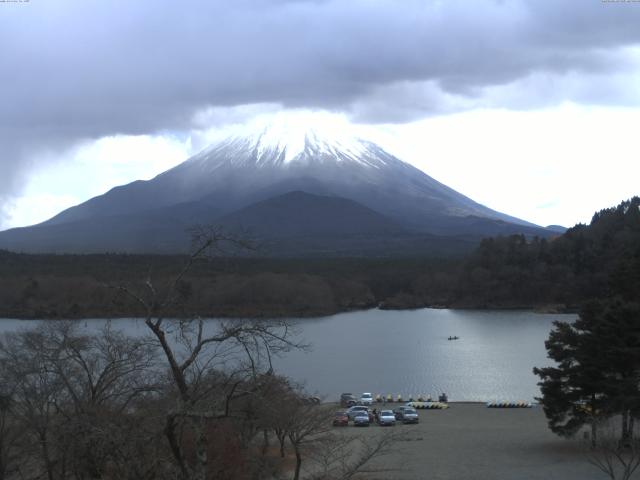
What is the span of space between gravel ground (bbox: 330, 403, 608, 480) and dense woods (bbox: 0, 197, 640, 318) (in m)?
30.4

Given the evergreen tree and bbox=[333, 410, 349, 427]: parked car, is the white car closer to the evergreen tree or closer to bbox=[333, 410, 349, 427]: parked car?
bbox=[333, 410, 349, 427]: parked car

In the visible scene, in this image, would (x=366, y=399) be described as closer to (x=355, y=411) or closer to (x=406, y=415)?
(x=406, y=415)

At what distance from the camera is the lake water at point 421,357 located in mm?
27391

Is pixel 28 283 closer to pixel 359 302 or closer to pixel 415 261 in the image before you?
pixel 359 302

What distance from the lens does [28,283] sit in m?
56.7

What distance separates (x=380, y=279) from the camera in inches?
2793

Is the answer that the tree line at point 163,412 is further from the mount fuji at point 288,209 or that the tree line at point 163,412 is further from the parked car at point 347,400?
the mount fuji at point 288,209

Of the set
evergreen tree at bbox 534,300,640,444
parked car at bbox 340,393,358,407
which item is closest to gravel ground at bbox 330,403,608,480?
evergreen tree at bbox 534,300,640,444

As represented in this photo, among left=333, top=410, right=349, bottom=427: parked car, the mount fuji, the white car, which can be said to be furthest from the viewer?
the mount fuji

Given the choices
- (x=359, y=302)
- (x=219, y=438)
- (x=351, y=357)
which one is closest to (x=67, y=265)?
(x=359, y=302)

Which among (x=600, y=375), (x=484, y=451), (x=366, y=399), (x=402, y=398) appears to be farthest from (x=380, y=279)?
(x=600, y=375)

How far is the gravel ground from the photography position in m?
13.8

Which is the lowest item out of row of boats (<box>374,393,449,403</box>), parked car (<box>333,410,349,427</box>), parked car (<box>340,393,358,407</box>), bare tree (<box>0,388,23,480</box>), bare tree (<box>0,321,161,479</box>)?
row of boats (<box>374,393,449,403</box>)

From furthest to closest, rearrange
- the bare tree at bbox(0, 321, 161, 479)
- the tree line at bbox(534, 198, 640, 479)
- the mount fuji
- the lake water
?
the mount fuji, the lake water, the tree line at bbox(534, 198, 640, 479), the bare tree at bbox(0, 321, 161, 479)
